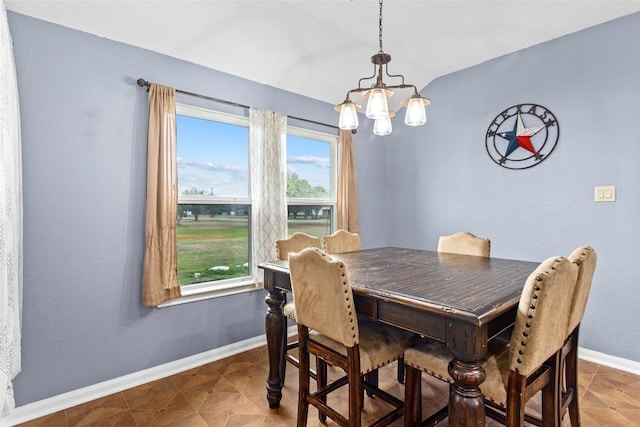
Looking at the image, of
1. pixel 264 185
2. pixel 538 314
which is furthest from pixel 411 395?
pixel 264 185

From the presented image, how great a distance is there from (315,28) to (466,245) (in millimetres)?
2082

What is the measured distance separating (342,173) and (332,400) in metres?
2.20

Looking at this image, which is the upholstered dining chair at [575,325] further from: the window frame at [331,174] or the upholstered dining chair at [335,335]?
the window frame at [331,174]

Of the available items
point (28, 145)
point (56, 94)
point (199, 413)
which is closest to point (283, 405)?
point (199, 413)

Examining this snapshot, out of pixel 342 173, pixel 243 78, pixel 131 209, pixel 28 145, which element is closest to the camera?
pixel 28 145

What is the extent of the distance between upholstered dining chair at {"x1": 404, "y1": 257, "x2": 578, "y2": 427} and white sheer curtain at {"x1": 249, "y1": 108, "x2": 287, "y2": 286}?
166 centimetres

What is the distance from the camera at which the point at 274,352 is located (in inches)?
78.9

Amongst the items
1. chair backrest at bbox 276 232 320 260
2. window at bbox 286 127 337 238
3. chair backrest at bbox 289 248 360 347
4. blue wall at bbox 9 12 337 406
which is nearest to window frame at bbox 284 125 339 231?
window at bbox 286 127 337 238

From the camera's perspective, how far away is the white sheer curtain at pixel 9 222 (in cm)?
157

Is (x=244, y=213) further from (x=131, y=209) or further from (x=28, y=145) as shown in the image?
(x=28, y=145)

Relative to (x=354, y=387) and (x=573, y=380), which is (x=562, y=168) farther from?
(x=354, y=387)

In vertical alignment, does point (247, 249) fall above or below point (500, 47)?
below

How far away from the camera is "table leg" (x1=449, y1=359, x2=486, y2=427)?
1.16 m

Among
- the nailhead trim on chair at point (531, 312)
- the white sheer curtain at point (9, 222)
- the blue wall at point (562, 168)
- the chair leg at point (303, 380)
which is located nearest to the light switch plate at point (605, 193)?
the blue wall at point (562, 168)
